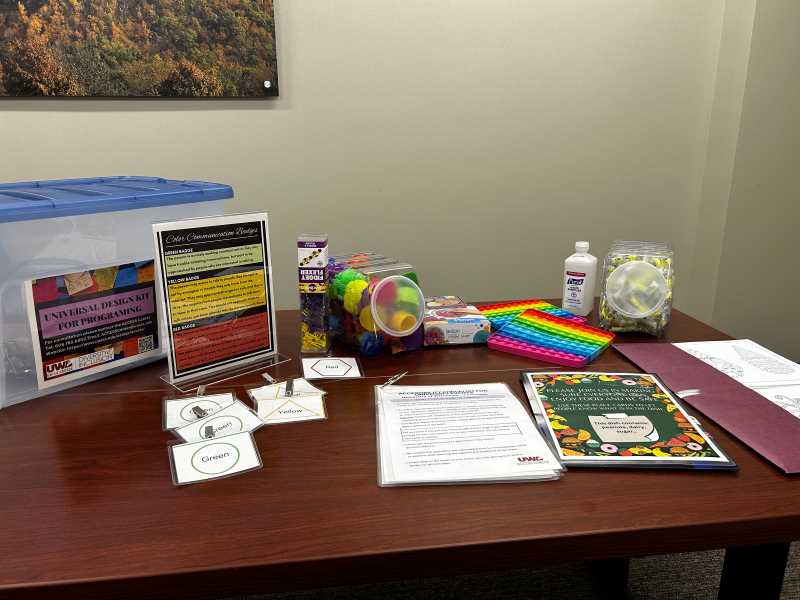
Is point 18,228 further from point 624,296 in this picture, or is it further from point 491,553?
point 624,296

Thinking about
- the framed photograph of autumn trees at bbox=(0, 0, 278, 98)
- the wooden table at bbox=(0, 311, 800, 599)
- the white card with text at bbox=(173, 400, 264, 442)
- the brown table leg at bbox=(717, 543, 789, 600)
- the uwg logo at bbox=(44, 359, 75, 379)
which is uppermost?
the framed photograph of autumn trees at bbox=(0, 0, 278, 98)

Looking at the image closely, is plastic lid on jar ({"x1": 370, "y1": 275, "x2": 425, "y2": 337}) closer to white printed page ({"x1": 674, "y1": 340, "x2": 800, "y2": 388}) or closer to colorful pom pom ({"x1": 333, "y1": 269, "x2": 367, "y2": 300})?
colorful pom pom ({"x1": 333, "y1": 269, "x2": 367, "y2": 300})

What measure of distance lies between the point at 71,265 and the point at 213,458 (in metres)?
0.46

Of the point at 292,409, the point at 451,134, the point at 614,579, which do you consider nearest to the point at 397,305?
the point at 292,409

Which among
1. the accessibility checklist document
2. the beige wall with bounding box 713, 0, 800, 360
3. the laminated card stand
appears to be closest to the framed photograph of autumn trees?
the laminated card stand

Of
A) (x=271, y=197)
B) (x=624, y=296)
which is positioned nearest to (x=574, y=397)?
(x=624, y=296)

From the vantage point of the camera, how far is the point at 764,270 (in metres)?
2.49

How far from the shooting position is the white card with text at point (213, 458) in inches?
31.7

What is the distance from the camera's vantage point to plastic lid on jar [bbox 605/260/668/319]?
1.30 meters

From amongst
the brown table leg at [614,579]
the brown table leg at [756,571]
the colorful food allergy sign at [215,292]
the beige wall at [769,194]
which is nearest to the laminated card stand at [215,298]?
the colorful food allergy sign at [215,292]

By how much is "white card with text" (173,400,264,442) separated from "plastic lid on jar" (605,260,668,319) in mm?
833

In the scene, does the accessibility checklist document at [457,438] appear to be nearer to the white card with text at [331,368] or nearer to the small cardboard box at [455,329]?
the white card with text at [331,368]

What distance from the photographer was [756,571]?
0.93 metres

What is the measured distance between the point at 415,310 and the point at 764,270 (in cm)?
197
